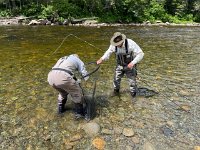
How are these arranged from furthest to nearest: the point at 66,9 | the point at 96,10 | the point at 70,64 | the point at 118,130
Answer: the point at 96,10 → the point at 66,9 → the point at 118,130 → the point at 70,64

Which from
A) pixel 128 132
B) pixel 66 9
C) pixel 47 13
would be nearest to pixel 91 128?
pixel 128 132

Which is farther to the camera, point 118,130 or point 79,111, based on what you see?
Result: point 79,111

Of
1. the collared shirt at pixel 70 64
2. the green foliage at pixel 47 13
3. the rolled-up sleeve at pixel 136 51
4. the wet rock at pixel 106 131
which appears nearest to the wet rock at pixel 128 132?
the wet rock at pixel 106 131

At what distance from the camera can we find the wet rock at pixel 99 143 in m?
6.78

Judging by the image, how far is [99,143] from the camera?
6.95 metres

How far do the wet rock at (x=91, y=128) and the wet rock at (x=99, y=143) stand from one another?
0.29 m

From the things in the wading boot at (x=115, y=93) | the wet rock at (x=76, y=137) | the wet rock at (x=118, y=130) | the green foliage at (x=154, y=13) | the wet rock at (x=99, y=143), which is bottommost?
the green foliage at (x=154, y=13)

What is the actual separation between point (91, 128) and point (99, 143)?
751mm

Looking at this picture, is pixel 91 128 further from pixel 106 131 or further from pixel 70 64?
pixel 70 64

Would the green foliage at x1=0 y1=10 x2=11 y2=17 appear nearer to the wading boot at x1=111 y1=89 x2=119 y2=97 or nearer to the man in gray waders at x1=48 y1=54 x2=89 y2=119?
the wading boot at x1=111 y1=89 x2=119 y2=97

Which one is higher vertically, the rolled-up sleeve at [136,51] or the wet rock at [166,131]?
the rolled-up sleeve at [136,51]

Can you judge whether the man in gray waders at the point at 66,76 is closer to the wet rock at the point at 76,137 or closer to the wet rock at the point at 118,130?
the wet rock at the point at 76,137

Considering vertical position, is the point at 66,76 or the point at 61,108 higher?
the point at 66,76

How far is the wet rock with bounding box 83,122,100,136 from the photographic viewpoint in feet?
24.3
